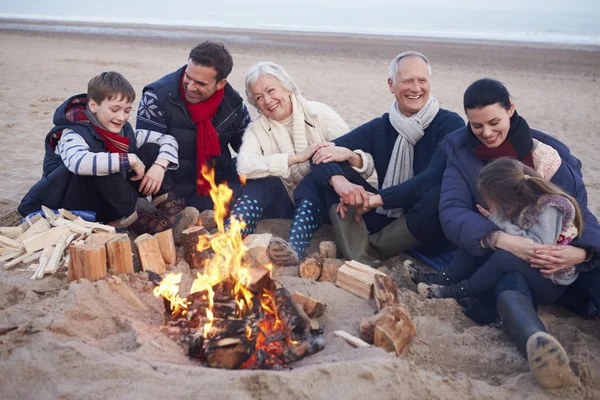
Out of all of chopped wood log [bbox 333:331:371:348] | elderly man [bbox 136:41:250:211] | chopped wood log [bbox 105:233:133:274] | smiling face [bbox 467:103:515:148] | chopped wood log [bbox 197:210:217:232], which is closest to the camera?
chopped wood log [bbox 333:331:371:348]

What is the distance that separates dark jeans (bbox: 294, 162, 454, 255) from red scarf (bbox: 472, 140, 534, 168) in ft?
1.46

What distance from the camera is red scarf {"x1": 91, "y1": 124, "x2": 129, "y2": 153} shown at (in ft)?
12.9

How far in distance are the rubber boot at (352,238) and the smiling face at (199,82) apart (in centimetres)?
139

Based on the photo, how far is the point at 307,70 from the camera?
15.1 metres

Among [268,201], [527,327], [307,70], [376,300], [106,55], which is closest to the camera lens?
[527,327]

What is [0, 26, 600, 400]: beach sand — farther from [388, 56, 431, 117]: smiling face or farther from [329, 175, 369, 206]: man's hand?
[388, 56, 431, 117]: smiling face

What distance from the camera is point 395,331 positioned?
8.68ft

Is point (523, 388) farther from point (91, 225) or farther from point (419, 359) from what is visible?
point (91, 225)

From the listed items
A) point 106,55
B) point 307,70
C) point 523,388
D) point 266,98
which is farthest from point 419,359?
point 106,55

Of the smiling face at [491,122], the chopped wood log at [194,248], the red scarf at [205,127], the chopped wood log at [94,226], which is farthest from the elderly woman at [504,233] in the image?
the chopped wood log at [94,226]

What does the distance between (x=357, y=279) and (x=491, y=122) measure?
1268 millimetres

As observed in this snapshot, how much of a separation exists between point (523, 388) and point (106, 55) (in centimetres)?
1703

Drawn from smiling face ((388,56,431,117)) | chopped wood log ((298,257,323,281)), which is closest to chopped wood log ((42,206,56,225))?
chopped wood log ((298,257,323,281))

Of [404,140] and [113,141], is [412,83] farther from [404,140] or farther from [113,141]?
[113,141]
